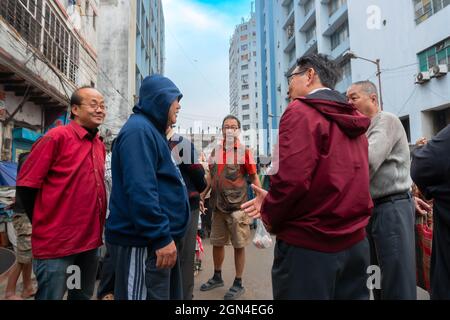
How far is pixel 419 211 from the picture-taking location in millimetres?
3105

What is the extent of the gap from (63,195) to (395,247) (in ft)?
7.70

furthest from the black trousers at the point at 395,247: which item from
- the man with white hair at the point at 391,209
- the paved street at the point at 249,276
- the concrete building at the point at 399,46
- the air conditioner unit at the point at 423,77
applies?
the air conditioner unit at the point at 423,77

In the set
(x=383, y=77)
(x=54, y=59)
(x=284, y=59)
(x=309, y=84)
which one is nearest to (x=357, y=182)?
(x=309, y=84)

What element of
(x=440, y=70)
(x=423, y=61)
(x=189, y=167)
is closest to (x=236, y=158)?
(x=189, y=167)

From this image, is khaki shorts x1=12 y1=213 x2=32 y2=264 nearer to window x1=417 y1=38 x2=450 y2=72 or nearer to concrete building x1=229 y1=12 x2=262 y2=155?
window x1=417 y1=38 x2=450 y2=72

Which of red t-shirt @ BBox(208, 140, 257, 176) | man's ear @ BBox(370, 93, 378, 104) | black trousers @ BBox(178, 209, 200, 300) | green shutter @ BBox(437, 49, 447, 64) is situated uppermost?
green shutter @ BBox(437, 49, 447, 64)

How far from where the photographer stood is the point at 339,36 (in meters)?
24.1

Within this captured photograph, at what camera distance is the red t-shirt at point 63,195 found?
6.55 ft

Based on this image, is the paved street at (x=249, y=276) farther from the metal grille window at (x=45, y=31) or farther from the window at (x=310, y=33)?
the window at (x=310, y=33)

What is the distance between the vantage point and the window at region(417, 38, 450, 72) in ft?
43.5

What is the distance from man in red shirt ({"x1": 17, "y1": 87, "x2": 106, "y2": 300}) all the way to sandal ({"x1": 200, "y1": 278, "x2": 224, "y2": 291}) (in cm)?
164

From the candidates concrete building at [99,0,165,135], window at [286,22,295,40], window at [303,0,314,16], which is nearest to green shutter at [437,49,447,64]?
concrete building at [99,0,165,135]
